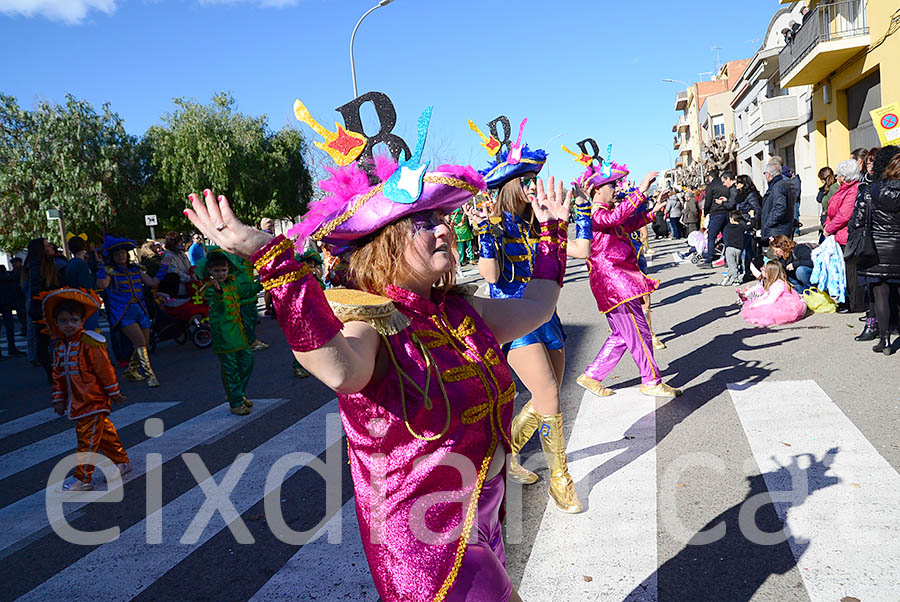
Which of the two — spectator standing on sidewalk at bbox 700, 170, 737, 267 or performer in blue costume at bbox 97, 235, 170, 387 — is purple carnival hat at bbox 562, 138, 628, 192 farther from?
spectator standing on sidewalk at bbox 700, 170, 737, 267

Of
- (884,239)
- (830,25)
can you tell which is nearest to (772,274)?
(884,239)

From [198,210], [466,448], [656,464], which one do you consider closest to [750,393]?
[656,464]

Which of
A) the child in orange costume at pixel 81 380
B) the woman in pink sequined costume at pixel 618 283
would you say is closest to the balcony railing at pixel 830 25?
the woman in pink sequined costume at pixel 618 283

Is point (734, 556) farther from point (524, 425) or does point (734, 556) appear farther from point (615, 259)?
point (615, 259)

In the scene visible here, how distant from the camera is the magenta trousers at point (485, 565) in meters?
1.80

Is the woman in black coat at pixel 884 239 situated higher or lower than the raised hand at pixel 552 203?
lower

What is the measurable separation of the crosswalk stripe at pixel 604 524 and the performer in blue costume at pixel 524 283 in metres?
0.22

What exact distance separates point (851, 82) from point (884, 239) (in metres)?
17.2

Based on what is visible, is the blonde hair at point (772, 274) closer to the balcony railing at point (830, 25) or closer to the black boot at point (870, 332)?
the black boot at point (870, 332)

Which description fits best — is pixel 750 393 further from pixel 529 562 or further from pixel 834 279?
pixel 834 279

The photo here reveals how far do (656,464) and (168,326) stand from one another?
30.9ft

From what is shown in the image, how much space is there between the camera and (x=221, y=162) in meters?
38.1

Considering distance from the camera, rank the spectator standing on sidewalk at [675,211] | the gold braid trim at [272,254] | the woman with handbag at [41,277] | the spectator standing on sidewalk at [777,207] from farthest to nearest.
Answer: the spectator standing on sidewalk at [675,211] → the spectator standing on sidewalk at [777,207] → the woman with handbag at [41,277] → the gold braid trim at [272,254]

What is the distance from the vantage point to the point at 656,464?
14.2ft
